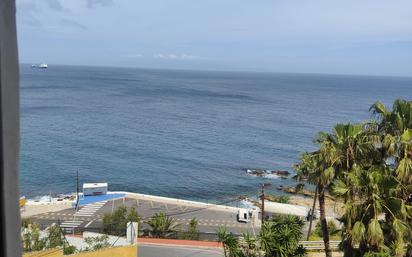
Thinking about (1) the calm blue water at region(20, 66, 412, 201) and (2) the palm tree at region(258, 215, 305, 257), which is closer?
(2) the palm tree at region(258, 215, 305, 257)

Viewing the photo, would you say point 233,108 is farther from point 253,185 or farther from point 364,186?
point 364,186

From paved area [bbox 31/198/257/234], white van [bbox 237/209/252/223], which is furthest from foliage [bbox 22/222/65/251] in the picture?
white van [bbox 237/209/252/223]

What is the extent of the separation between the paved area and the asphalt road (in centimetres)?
1273

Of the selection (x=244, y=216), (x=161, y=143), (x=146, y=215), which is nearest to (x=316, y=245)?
(x=244, y=216)

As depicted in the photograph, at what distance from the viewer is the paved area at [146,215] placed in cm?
3600

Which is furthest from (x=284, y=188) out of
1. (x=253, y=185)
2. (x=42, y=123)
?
(x=42, y=123)

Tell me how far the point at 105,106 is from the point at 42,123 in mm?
25987

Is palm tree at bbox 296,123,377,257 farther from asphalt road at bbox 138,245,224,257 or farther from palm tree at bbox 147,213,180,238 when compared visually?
palm tree at bbox 147,213,180,238

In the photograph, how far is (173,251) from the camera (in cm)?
2155

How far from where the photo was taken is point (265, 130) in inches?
3110

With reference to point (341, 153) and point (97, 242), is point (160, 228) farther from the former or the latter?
point (341, 153)

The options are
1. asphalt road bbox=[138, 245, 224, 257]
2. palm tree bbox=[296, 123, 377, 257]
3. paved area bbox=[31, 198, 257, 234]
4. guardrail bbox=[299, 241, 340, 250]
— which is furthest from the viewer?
paved area bbox=[31, 198, 257, 234]

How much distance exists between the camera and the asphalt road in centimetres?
2059

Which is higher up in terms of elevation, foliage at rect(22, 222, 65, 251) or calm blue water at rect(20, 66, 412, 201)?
foliage at rect(22, 222, 65, 251)
